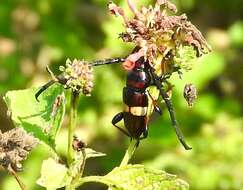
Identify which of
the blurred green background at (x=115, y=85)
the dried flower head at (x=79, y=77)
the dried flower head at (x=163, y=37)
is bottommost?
the blurred green background at (x=115, y=85)

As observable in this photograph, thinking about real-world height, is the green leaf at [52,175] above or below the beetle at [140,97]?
below

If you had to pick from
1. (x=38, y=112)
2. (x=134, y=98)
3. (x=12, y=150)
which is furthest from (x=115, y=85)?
(x=12, y=150)

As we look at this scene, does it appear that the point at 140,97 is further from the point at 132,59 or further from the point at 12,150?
the point at 12,150

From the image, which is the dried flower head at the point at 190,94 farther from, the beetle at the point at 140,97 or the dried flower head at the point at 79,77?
the dried flower head at the point at 79,77

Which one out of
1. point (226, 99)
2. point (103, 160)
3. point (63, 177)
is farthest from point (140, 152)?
point (63, 177)

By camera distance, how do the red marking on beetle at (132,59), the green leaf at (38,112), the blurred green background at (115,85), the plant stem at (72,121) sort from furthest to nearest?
the blurred green background at (115,85), the green leaf at (38,112), the plant stem at (72,121), the red marking on beetle at (132,59)

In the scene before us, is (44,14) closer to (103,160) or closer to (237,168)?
(103,160)

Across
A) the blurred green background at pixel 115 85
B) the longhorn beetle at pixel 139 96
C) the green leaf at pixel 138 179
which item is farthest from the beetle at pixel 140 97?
the blurred green background at pixel 115 85
